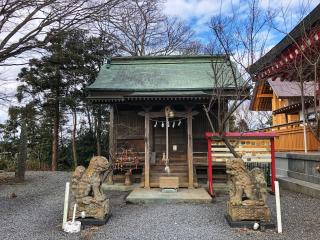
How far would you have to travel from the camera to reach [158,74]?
585 inches

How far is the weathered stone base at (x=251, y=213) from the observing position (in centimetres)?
637

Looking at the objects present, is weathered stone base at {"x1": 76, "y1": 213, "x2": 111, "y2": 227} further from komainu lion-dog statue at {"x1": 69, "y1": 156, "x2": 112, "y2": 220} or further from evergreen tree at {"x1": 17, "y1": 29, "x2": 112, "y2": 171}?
evergreen tree at {"x1": 17, "y1": 29, "x2": 112, "y2": 171}

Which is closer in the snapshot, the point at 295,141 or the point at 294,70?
the point at 294,70

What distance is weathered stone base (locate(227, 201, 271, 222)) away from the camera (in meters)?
6.37

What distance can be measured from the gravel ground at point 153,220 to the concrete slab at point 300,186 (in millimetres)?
245

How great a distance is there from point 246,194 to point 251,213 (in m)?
0.39

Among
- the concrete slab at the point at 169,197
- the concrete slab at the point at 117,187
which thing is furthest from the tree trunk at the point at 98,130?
the concrete slab at the point at 169,197

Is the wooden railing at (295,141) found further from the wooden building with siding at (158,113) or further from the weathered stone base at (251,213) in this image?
the weathered stone base at (251,213)

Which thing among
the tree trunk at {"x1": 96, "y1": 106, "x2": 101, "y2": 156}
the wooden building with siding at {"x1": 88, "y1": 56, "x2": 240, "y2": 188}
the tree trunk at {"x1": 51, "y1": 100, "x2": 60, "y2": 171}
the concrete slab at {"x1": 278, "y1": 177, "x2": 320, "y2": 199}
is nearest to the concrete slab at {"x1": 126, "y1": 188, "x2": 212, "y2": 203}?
the wooden building with siding at {"x1": 88, "y1": 56, "x2": 240, "y2": 188}

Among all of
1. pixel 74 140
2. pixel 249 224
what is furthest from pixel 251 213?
pixel 74 140

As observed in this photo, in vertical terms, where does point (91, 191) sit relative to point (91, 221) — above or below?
above

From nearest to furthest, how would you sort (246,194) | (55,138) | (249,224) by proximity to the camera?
1. (249,224)
2. (246,194)
3. (55,138)

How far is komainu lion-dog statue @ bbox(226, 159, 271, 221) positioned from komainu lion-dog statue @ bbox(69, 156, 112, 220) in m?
2.63

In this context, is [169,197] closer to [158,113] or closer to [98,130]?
[158,113]
